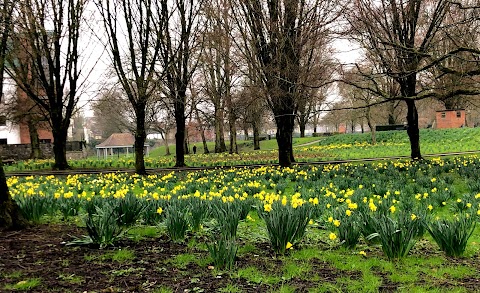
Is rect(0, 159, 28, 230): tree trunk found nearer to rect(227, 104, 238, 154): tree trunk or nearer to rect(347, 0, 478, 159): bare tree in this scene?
rect(347, 0, 478, 159): bare tree

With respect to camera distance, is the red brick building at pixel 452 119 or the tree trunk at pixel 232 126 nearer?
the tree trunk at pixel 232 126

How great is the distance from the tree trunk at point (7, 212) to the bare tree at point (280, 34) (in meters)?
8.95

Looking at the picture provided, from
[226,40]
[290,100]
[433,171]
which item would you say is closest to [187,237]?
[433,171]

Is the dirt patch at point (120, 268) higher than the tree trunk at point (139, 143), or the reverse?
the tree trunk at point (139, 143)

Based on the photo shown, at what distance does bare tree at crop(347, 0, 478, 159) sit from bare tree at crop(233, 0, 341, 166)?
4.04 ft

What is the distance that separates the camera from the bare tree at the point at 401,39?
10789 mm

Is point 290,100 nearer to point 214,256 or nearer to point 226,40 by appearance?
point 226,40

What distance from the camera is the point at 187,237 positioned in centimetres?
479

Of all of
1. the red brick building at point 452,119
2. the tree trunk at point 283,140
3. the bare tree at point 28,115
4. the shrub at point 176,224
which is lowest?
the shrub at point 176,224

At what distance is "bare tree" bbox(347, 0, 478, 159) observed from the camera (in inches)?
425

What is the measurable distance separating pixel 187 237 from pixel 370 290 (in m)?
2.47

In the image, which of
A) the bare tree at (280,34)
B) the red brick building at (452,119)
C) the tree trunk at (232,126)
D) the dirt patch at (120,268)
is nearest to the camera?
the dirt patch at (120,268)

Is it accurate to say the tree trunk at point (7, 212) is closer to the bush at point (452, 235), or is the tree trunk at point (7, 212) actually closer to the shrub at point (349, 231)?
the shrub at point (349, 231)

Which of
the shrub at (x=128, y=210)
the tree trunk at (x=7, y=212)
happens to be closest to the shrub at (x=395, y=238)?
the shrub at (x=128, y=210)
